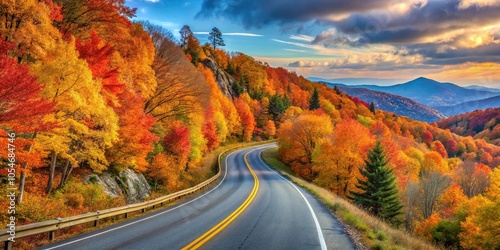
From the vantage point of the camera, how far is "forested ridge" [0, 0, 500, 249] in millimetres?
13719

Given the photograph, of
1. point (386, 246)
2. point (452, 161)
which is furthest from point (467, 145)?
point (386, 246)

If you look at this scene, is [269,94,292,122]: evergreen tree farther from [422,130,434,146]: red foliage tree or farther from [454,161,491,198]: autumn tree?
[422,130,434,146]: red foliage tree

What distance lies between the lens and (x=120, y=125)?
21547 mm

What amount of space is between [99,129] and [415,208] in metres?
51.2

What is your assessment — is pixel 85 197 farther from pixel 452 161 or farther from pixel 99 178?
pixel 452 161

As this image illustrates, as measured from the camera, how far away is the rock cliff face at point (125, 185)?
2097 centimetres

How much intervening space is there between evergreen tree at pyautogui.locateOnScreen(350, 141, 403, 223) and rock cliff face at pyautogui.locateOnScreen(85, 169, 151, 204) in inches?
976

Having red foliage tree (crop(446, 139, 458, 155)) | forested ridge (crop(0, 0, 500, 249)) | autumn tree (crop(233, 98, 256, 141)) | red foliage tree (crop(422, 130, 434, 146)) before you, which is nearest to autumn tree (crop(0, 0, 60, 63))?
forested ridge (crop(0, 0, 500, 249))

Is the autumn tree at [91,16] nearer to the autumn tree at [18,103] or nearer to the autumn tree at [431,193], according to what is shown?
the autumn tree at [18,103]

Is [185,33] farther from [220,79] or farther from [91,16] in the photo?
[91,16]

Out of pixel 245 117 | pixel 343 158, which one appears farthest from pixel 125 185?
A: pixel 245 117

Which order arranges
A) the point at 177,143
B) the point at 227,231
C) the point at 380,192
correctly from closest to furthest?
the point at 227,231, the point at 177,143, the point at 380,192

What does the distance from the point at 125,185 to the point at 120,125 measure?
4.94 metres

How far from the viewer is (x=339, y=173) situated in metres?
47.3
